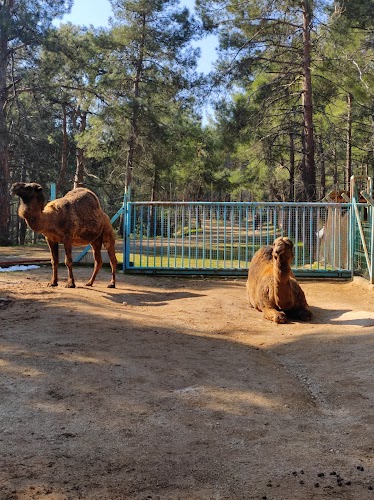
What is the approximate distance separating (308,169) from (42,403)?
15916mm

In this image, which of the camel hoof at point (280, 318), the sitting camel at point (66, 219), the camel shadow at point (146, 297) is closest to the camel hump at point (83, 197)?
the sitting camel at point (66, 219)

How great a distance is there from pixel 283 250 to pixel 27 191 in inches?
172

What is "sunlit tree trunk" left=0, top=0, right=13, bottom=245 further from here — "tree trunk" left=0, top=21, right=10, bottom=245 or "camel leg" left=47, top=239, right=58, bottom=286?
"camel leg" left=47, top=239, right=58, bottom=286

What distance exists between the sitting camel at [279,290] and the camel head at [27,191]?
3.80 m

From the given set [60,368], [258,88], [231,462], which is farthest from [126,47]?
[231,462]

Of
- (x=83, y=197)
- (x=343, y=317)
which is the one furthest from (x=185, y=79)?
(x=343, y=317)

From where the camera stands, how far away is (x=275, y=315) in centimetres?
762

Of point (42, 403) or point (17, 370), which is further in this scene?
point (17, 370)

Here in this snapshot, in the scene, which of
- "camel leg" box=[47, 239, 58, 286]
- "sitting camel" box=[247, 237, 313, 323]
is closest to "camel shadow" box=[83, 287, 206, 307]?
"camel leg" box=[47, 239, 58, 286]

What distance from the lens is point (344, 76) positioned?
1764cm

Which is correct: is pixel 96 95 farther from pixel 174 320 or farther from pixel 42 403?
pixel 42 403

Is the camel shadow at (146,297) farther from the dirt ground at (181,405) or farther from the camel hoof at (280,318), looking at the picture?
the camel hoof at (280,318)

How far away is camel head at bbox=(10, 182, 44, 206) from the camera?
8961 millimetres

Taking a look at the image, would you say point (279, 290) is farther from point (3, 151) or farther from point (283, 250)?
point (3, 151)
